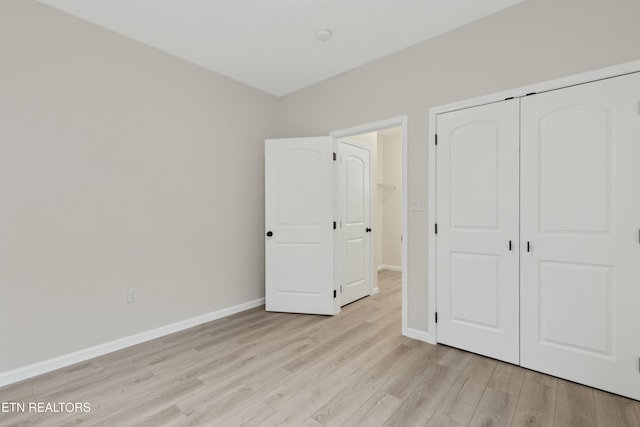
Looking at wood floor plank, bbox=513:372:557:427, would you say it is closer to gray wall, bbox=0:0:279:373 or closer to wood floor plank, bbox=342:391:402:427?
wood floor plank, bbox=342:391:402:427

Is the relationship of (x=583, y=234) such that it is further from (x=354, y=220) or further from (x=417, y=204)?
(x=354, y=220)

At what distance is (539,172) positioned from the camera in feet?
7.20

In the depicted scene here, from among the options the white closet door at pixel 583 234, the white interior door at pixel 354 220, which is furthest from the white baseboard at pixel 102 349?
the white closet door at pixel 583 234

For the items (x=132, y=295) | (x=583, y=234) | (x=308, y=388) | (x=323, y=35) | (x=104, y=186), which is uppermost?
(x=323, y=35)

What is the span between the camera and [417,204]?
2.81 m

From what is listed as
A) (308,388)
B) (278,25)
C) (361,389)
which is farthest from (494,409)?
(278,25)

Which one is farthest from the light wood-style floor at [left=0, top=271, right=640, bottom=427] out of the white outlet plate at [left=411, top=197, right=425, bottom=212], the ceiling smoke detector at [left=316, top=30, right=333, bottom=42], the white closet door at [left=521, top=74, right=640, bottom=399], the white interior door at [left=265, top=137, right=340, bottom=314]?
the ceiling smoke detector at [left=316, top=30, right=333, bottom=42]

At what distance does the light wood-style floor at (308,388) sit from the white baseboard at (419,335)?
0.26 ft

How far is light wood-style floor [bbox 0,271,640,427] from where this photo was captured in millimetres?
1746

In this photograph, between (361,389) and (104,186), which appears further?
(104,186)

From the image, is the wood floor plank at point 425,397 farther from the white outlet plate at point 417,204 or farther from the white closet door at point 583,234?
the white outlet plate at point 417,204

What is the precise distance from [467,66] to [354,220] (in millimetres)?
2099

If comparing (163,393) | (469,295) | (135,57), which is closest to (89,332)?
(163,393)

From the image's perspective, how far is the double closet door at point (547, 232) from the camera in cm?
190
